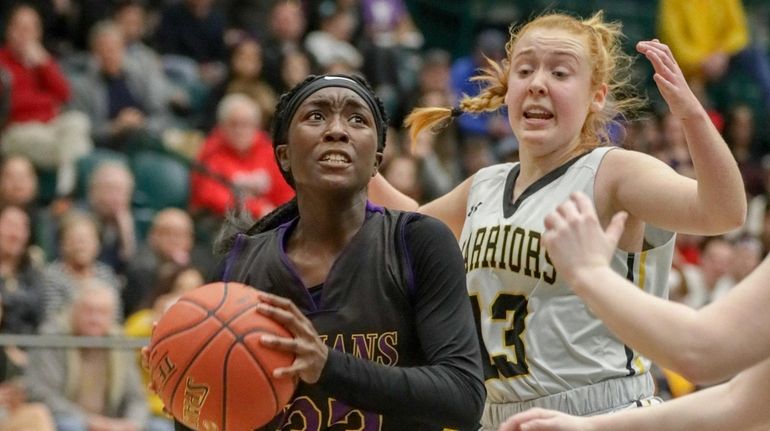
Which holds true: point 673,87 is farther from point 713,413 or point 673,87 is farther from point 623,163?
point 713,413

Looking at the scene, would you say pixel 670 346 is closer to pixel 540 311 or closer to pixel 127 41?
pixel 540 311

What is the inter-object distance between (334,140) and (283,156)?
0.27 meters

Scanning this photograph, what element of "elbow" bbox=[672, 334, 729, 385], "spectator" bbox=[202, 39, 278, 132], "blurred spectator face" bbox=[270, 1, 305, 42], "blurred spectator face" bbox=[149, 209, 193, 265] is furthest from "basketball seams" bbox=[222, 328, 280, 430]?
"blurred spectator face" bbox=[270, 1, 305, 42]

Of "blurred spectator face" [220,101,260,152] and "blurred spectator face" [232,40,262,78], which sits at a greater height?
"blurred spectator face" [232,40,262,78]

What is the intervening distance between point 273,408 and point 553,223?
871mm

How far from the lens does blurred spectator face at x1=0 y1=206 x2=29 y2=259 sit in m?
7.91

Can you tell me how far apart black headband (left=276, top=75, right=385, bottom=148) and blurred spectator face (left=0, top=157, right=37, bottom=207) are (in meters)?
5.07

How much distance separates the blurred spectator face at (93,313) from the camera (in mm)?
7449

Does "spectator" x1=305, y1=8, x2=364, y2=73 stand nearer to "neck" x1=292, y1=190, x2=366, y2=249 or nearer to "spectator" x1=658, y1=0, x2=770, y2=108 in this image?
"spectator" x1=658, y1=0, x2=770, y2=108

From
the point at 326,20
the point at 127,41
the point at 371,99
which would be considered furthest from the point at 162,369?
the point at 326,20

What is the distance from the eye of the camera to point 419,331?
11.9 feet

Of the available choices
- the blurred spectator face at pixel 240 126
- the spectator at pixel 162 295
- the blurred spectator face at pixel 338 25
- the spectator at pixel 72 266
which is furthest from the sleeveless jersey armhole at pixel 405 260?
the blurred spectator face at pixel 338 25

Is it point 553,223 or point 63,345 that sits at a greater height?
point 63,345

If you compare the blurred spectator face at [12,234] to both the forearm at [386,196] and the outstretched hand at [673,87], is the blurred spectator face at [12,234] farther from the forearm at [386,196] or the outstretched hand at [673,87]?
the outstretched hand at [673,87]
